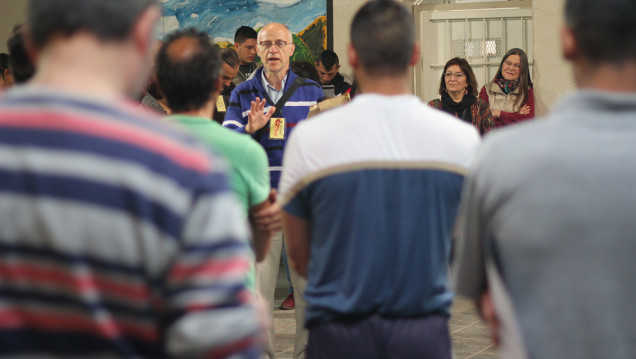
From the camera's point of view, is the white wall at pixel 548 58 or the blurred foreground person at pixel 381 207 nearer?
the blurred foreground person at pixel 381 207

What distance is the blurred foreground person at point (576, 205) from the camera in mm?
1590

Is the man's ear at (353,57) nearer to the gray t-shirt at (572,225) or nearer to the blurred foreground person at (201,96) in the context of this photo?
the blurred foreground person at (201,96)

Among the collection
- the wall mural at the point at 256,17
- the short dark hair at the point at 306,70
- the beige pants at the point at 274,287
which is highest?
the wall mural at the point at 256,17

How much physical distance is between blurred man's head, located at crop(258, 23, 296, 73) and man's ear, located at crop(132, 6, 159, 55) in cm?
393

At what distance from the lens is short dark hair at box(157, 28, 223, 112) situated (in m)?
2.63

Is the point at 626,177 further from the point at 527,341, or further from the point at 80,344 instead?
the point at 80,344

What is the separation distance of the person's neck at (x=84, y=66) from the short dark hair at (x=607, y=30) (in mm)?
893

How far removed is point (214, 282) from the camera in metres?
1.36

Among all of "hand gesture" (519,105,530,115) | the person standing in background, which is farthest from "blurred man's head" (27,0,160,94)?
the person standing in background

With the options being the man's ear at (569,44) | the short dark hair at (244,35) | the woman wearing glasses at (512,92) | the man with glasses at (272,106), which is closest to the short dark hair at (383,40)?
the man's ear at (569,44)

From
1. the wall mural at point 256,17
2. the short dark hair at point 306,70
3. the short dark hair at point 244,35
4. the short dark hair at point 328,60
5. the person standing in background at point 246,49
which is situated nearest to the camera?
the short dark hair at point 306,70

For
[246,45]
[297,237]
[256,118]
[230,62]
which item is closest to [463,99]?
[230,62]

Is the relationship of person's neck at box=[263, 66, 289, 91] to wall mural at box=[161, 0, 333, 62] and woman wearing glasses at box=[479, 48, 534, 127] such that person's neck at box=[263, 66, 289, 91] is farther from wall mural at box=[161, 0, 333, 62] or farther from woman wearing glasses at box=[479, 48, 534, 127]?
wall mural at box=[161, 0, 333, 62]

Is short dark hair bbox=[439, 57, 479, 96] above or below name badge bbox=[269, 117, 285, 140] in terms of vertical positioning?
above
